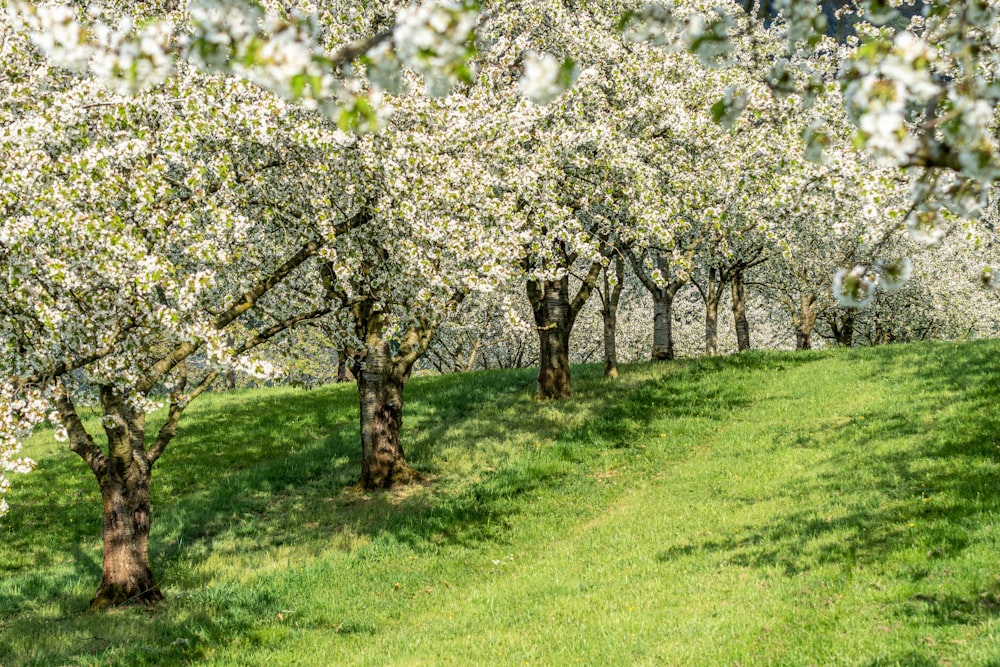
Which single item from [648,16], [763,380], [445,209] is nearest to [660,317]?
[763,380]

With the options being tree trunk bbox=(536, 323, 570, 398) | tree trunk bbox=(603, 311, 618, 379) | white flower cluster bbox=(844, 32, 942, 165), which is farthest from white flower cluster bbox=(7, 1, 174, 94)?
tree trunk bbox=(603, 311, 618, 379)

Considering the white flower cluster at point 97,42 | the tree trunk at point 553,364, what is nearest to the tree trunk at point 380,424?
the tree trunk at point 553,364

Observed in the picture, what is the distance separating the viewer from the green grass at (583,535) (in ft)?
34.2

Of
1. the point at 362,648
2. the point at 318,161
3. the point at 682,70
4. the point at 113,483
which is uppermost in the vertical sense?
the point at 682,70

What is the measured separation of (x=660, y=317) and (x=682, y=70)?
12330mm

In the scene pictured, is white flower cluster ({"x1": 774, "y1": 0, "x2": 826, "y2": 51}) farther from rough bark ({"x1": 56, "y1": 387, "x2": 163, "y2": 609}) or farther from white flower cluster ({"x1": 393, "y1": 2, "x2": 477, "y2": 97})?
rough bark ({"x1": 56, "y1": 387, "x2": 163, "y2": 609})

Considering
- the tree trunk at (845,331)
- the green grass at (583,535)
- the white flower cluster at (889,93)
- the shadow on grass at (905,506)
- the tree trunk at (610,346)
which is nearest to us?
the white flower cluster at (889,93)

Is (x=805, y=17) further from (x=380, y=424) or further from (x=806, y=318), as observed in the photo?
(x=806, y=318)

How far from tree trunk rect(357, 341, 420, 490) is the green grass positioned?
2.54 ft

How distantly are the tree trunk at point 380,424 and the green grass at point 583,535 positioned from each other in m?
0.77

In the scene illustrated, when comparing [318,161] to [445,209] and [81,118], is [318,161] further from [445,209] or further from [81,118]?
[81,118]

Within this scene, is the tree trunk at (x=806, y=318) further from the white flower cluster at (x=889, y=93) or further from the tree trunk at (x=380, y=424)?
the white flower cluster at (x=889, y=93)

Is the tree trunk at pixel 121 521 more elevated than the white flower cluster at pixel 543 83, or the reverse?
the white flower cluster at pixel 543 83

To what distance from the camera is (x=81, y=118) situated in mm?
11695
